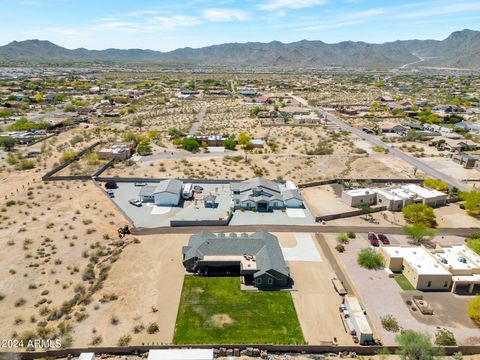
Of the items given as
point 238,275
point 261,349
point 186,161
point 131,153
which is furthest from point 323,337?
point 131,153

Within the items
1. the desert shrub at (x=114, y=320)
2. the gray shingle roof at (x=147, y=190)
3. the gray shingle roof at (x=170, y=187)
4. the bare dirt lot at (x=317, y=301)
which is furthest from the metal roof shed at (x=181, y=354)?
the gray shingle roof at (x=147, y=190)

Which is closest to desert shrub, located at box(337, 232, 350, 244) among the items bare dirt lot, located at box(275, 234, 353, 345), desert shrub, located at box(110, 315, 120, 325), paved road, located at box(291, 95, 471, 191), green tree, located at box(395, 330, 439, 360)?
bare dirt lot, located at box(275, 234, 353, 345)

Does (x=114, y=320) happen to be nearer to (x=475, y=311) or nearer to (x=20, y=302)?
(x=20, y=302)

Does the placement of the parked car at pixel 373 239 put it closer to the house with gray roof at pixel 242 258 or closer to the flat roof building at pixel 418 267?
the flat roof building at pixel 418 267

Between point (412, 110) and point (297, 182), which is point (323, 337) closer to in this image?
point (297, 182)

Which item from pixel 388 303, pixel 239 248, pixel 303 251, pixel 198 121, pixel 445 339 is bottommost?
pixel 388 303

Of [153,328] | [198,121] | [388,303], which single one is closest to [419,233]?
[388,303]
